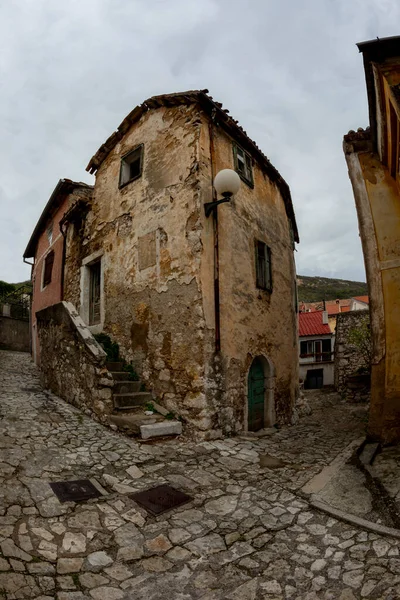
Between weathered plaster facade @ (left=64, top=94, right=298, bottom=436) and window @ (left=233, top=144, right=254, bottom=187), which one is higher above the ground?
window @ (left=233, top=144, right=254, bottom=187)

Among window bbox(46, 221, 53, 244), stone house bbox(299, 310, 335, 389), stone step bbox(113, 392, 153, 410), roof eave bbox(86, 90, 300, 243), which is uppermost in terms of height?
roof eave bbox(86, 90, 300, 243)

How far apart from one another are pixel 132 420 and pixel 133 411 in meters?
0.57

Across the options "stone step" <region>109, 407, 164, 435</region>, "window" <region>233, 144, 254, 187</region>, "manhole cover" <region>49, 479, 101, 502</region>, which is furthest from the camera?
"window" <region>233, 144, 254, 187</region>

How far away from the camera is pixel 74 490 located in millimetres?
3637

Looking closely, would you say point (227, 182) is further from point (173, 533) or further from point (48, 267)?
point (48, 267)

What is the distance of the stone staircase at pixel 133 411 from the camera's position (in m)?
5.61

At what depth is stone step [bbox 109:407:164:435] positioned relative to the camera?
5586mm

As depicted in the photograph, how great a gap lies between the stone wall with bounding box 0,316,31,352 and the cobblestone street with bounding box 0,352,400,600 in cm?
1487

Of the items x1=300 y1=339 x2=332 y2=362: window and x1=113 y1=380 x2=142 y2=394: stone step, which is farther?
x1=300 y1=339 x2=332 y2=362: window

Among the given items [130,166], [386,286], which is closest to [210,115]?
[130,166]

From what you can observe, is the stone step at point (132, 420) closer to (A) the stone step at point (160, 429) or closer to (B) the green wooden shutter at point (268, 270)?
(A) the stone step at point (160, 429)

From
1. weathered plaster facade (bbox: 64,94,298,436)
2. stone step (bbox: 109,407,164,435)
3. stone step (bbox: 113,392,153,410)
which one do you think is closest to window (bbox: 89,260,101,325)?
weathered plaster facade (bbox: 64,94,298,436)

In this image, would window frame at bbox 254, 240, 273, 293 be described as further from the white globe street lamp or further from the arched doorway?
the white globe street lamp

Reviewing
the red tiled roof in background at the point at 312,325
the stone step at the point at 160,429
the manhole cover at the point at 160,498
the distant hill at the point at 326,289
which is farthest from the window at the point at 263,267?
the distant hill at the point at 326,289
